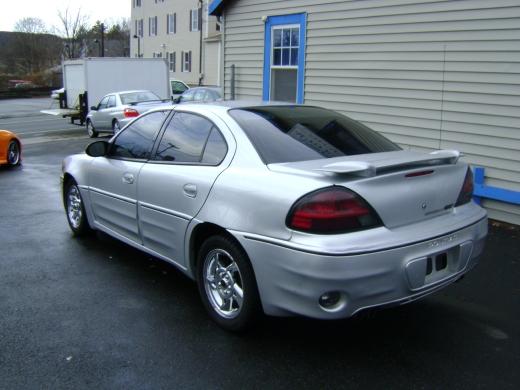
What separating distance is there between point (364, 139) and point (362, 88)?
4789 millimetres

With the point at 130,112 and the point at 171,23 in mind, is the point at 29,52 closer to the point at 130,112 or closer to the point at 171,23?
the point at 171,23

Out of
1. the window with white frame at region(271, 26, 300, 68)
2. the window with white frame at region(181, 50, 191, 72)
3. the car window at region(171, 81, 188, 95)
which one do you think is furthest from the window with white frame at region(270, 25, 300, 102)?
the window with white frame at region(181, 50, 191, 72)

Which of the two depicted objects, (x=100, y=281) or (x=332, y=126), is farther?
(x=100, y=281)

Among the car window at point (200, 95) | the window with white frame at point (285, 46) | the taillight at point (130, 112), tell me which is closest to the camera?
the window with white frame at point (285, 46)

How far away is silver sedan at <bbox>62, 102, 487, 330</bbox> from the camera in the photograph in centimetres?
313

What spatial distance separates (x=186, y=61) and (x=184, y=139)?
43.0m

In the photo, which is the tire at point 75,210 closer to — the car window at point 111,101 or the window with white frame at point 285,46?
the window with white frame at point 285,46

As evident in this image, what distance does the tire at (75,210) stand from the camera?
232 inches

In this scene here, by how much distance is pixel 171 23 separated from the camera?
4775 centimetres

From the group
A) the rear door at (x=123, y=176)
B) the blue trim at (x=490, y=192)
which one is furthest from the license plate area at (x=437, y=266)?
the blue trim at (x=490, y=192)

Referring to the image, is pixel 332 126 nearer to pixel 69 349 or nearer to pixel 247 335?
pixel 247 335

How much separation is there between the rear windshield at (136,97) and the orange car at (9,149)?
6090 mm

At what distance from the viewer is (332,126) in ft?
14.0

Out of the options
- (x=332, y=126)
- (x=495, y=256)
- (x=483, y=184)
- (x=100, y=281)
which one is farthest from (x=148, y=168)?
(x=483, y=184)
